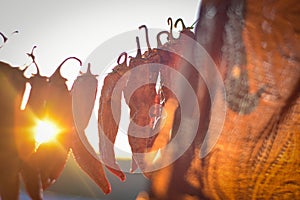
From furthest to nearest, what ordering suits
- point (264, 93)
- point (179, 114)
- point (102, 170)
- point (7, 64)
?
1. point (102, 170)
2. point (7, 64)
3. point (179, 114)
4. point (264, 93)

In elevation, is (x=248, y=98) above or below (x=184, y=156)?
above

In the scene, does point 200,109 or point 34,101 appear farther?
point 34,101

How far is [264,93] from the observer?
25.4 inches

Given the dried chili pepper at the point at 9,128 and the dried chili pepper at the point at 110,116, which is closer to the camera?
the dried chili pepper at the point at 9,128

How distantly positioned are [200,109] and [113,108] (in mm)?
700

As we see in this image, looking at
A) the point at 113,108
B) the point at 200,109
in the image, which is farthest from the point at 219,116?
the point at 113,108

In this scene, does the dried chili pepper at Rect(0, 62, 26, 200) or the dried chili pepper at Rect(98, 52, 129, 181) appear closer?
the dried chili pepper at Rect(0, 62, 26, 200)

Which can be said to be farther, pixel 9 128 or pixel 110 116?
pixel 110 116

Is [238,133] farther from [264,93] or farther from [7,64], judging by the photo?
[7,64]

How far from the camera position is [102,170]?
4.36 ft

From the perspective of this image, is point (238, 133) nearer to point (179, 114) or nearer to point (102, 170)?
point (179, 114)

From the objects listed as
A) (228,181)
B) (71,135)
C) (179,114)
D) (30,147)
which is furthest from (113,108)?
(228,181)

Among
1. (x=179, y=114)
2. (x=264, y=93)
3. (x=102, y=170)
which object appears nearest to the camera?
(x=264, y=93)

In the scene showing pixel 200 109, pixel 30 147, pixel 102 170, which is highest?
pixel 200 109
